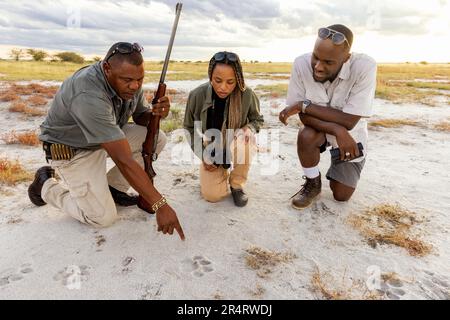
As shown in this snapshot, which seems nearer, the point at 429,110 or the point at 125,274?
the point at 125,274

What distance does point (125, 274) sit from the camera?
99.6 inches

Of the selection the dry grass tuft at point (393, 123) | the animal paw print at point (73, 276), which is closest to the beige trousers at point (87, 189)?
the animal paw print at point (73, 276)

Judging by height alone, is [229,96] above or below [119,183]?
above

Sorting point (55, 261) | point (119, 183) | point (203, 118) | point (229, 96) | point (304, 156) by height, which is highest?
point (229, 96)

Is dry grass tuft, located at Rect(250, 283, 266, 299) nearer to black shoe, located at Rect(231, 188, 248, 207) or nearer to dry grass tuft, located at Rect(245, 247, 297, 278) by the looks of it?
dry grass tuft, located at Rect(245, 247, 297, 278)

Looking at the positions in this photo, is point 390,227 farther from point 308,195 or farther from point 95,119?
point 95,119

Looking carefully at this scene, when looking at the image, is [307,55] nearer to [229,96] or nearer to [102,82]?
[229,96]

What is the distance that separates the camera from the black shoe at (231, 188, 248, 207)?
357 centimetres

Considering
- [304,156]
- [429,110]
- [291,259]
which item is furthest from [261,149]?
[429,110]

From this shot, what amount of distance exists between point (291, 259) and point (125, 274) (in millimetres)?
1289

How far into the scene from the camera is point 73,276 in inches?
98.5

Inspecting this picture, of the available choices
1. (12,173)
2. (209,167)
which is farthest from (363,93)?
(12,173)

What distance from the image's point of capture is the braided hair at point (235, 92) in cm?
304
